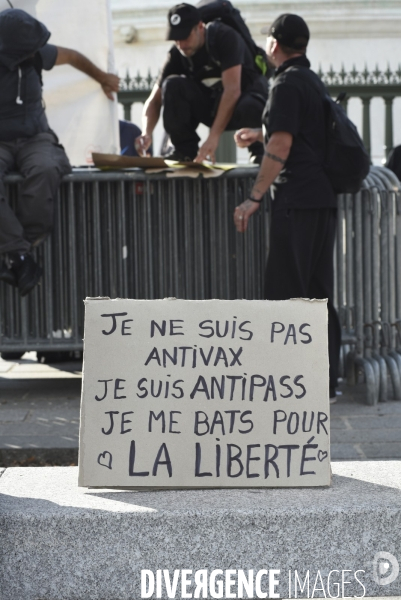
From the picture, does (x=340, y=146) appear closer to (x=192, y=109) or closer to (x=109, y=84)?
(x=192, y=109)

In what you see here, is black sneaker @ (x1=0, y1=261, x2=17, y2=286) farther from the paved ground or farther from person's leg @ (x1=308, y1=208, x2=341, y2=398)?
person's leg @ (x1=308, y1=208, x2=341, y2=398)

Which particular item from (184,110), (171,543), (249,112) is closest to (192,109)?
(184,110)

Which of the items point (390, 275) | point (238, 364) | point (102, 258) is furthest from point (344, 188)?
point (238, 364)

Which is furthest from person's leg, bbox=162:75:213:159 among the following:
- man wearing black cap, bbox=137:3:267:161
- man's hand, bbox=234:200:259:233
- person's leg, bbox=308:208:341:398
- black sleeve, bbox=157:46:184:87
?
person's leg, bbox=308:208:341:398

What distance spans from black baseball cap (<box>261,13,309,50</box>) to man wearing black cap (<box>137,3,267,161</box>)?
32.9 inches

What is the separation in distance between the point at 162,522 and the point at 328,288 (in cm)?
317

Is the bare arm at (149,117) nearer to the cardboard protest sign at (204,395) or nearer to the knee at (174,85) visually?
the knee at (174,85)

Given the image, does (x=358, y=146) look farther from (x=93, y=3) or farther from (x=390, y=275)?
(x=93, y=3)

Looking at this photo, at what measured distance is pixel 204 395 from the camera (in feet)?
11.0

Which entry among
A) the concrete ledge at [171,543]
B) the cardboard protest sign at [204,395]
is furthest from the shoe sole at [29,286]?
the concrete ledge at [171,543]

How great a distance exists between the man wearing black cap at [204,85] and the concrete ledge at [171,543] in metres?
3.85

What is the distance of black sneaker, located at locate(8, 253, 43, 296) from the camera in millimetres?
6094

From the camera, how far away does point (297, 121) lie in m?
5.55

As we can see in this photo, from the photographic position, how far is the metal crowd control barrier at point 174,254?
6.43 m
